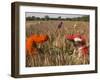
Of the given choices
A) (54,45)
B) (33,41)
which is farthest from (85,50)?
(33,41)

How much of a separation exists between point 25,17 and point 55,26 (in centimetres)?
27

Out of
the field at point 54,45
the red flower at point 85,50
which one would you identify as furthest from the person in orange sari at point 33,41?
the red flower at point 85,50

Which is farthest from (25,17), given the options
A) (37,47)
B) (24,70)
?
(24,70)

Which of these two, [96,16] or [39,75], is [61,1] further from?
[39,75]

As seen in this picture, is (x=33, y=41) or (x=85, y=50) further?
(x=85, y=50)

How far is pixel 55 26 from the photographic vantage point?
207 centimetres

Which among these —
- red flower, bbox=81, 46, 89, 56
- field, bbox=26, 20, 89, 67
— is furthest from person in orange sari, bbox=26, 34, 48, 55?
red flower, bbox=81, 46, 89, 56

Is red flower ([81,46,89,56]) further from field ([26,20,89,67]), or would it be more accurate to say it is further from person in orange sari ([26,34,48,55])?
person in orange sari ([26,34,48,55])

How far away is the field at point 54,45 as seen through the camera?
A: 1.99 m

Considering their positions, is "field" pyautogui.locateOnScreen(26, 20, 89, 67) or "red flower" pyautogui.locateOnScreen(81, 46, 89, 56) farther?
"red flower" pyautogui.locateOnScreen(81, 46, 89, 56)

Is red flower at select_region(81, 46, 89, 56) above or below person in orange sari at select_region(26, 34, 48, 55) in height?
below

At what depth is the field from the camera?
6.54 feet

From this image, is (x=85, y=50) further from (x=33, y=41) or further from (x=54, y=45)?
(x=33, y=41)

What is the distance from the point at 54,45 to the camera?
2062 mm
